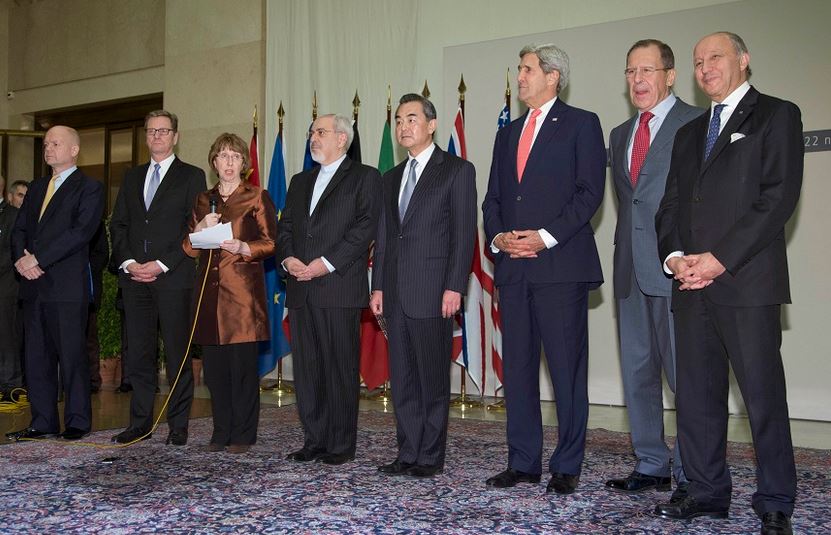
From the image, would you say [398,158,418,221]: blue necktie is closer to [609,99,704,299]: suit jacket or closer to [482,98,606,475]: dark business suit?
[482,98,606,475]: dark business suit

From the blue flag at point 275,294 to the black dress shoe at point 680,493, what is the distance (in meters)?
4.53

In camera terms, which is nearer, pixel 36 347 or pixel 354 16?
pixel 36 347

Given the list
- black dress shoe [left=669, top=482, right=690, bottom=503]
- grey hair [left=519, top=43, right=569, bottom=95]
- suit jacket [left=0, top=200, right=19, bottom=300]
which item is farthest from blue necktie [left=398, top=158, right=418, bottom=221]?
suit jacket [left=0, top=200, right=19, bottom=300]

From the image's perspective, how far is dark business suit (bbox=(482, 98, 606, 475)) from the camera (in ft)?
11.2

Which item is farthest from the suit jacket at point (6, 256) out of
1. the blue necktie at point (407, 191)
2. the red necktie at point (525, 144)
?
the red necktie at point (525, 144)

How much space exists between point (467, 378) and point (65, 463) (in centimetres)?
405

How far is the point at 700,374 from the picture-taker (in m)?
2.95

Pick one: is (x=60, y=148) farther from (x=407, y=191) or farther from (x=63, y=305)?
(x=407, y=191)

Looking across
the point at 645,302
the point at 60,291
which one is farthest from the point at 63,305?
the point at 645,302

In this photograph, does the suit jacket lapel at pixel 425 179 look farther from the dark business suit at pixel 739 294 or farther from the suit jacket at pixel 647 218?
the dark business suit at pixel 739 294

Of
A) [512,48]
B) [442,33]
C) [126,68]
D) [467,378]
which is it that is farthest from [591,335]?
[126,68]

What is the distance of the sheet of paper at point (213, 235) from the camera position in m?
4.00

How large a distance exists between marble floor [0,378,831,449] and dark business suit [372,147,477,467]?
6.73 feet

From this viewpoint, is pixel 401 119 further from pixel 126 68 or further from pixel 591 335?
pixel 126 68
